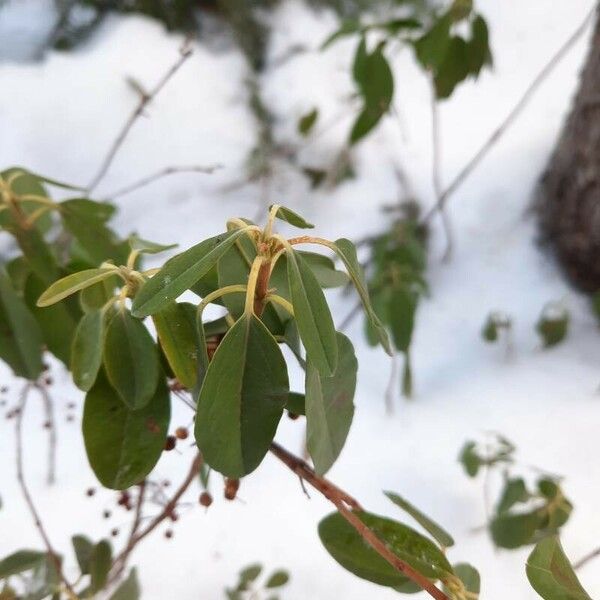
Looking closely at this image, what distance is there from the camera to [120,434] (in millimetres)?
309

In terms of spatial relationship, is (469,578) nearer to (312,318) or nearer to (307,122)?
(312,318)

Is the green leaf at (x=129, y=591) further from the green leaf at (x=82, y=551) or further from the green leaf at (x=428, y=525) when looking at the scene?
the green leaf at (x=428, y=525)

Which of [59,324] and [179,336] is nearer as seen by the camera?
[179,336]

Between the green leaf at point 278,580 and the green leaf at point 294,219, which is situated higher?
the green leaf at point 294,219

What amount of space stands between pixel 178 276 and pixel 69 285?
67mm

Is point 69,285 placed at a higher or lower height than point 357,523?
higher

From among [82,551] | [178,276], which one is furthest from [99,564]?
[178,276]

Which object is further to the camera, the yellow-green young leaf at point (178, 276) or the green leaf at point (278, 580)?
the green leaf at point (278, 580)

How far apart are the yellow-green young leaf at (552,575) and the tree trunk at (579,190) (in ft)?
2.19

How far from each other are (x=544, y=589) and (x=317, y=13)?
4.20 ft

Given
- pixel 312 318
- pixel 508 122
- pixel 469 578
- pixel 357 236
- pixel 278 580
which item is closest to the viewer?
pixel 312 318

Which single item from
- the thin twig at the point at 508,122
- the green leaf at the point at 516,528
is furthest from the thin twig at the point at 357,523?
the thin twig at the point at 508,122

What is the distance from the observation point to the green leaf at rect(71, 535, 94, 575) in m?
0.41

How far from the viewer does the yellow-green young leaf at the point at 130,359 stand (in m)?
0.29
